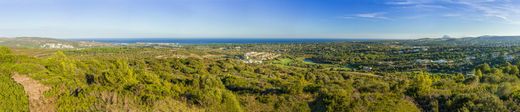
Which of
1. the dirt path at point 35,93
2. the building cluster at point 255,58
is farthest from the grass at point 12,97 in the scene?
the building cluster at point 255,58

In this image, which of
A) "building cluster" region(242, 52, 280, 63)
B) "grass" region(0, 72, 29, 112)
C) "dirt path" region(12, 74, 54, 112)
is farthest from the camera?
"building cluster" region(242, 52, 280, 63)

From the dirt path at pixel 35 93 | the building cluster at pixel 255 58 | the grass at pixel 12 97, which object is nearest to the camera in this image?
the grass at pixel 12 97

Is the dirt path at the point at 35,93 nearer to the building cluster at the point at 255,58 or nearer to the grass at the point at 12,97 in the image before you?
the grass at the point at 12,97

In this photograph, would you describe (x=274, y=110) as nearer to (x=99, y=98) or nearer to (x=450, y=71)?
(x=99, y=98)

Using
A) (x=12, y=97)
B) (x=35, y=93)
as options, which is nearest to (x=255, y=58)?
(x=35, y=93)

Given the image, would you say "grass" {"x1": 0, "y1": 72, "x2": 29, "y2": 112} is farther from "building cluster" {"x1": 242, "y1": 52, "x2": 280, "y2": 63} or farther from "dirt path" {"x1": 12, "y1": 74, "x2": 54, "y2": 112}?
"building cluster" {"x1": 242, "y1": 52, "x2": 280, "y2": 63}

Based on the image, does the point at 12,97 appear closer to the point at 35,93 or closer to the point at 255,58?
the point at 35,93

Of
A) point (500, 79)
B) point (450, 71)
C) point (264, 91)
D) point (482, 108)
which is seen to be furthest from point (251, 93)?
point (450, 71)

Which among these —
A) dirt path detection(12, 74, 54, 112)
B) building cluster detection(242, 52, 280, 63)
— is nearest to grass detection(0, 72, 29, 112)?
Answer: dirt path detection(12, 74, 54, 112)
